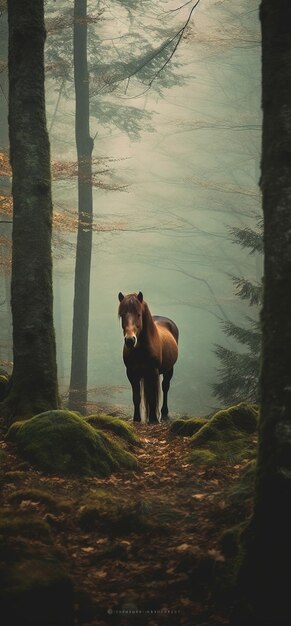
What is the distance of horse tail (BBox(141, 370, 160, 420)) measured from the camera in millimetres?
9677

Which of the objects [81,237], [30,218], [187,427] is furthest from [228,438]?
[81,237]

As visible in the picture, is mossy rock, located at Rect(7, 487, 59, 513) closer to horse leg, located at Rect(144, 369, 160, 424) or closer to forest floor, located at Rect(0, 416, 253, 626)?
forest floor, located at Rect(0, 416, 253, 626)

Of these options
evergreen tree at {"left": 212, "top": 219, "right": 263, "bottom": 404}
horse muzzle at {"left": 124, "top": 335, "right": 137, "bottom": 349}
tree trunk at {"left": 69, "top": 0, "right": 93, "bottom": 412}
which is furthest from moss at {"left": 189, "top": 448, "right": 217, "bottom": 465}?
tree trunk at {"left": 69, "top": 0, "right": 93, "bottom": 412}

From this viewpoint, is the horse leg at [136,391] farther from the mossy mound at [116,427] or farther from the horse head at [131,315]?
the mossy mound at [116,427]

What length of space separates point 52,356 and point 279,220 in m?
4.80

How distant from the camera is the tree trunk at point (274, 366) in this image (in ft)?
10.5

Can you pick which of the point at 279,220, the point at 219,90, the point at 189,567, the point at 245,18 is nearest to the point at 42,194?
the point at 279,220

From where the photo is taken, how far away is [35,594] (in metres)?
3.08

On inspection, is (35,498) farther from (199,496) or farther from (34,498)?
(199,496)

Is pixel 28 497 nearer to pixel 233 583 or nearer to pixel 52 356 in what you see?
pixel 233 583

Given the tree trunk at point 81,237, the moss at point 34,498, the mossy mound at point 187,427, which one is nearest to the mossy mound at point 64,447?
the moss at point 34,498

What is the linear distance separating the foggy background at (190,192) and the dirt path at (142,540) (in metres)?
11.1

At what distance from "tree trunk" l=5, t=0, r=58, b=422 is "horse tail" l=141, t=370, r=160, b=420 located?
2383 mm

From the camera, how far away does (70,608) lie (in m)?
3.21
